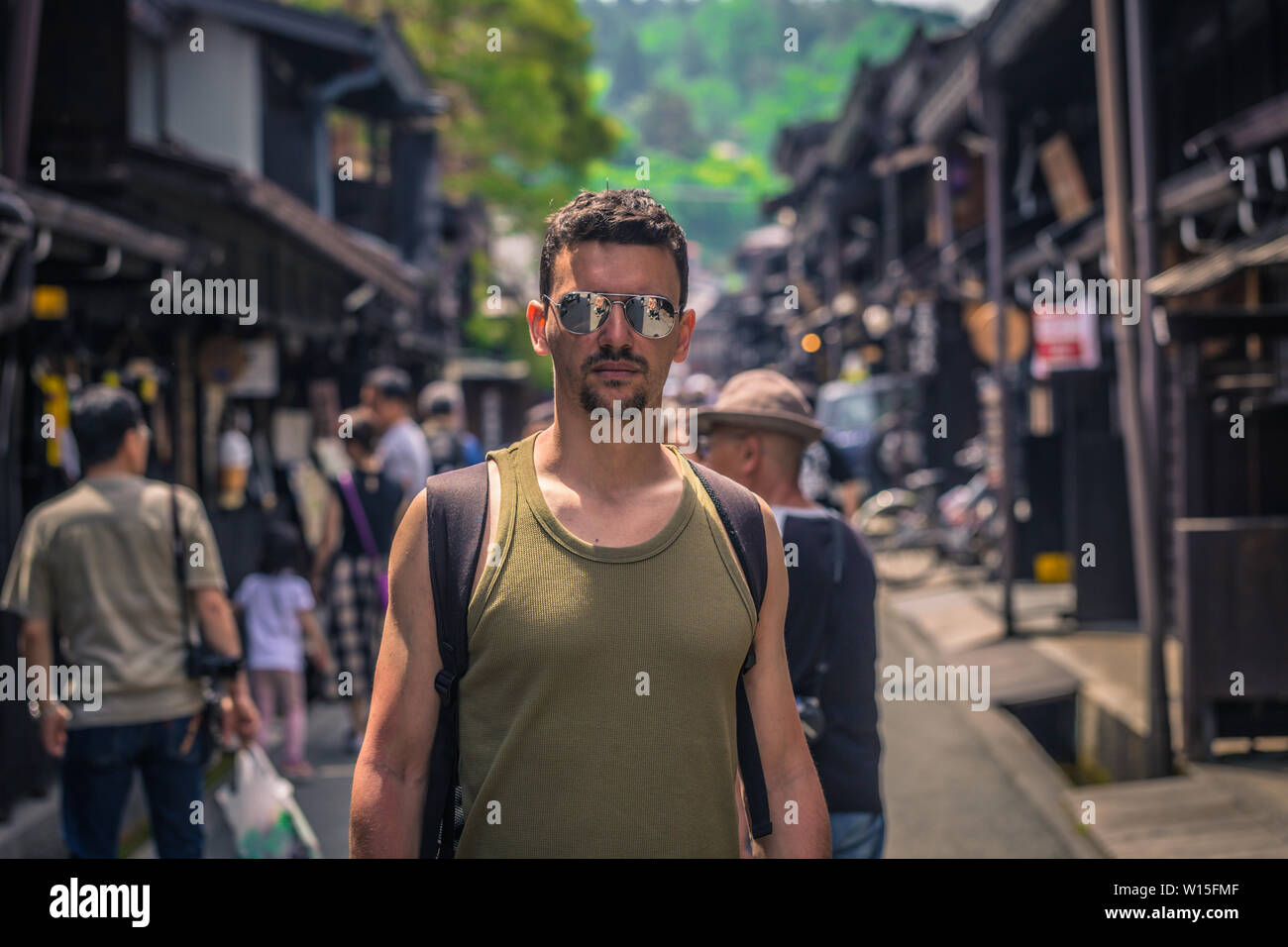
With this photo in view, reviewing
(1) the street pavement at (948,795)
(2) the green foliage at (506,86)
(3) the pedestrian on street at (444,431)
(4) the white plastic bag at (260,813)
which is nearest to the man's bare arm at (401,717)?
(4) the white plastic bag at (260,813)

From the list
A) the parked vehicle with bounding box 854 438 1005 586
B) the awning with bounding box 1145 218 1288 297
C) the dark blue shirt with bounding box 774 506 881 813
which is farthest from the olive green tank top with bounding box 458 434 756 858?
the parked vehicle with bounding box 854 438 1005 586

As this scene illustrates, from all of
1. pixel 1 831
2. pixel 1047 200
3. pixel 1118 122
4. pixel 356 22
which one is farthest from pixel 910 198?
pixel 1 831

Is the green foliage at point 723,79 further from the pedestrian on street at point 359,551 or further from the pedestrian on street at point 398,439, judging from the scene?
the pedestrian on street at point 359,551

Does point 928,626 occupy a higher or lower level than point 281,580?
lower

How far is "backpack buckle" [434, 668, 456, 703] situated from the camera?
2.40m

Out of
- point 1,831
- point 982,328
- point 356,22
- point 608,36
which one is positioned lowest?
point 1,831

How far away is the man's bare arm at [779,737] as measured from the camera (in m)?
2.59

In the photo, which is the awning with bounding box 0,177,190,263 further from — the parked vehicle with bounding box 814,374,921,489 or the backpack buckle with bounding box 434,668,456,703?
the parked vehicle with bounding box 814,374,921,489

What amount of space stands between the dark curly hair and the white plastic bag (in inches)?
124

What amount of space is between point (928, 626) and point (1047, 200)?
23.0ft

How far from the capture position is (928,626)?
14.3 metres

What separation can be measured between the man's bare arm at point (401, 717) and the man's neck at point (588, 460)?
29cm

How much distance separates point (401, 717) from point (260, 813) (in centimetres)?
292
